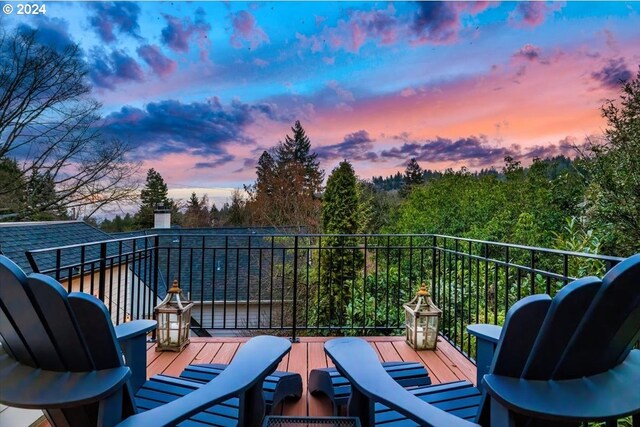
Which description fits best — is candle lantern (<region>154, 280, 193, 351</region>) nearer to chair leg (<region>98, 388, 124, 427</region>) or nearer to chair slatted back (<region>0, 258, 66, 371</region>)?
chair slatted back (<region>0, 258, 66, 371</region>)

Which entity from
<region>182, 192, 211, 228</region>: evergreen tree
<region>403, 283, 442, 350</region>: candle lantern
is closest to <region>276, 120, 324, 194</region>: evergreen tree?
<region>182, 192, 211, 228</region>: evergreen tree

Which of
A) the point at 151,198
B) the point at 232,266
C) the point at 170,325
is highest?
the point at 151,198

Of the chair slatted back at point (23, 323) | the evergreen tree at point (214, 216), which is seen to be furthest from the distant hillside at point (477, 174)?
the chair slatted back at point (23, 323)

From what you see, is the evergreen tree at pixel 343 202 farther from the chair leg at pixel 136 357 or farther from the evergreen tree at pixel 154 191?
the evergreen tree at pixel 154 191

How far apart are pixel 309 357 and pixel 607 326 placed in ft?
7.98

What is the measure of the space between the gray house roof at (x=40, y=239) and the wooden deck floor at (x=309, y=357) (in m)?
4.36

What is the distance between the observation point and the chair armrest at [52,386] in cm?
90

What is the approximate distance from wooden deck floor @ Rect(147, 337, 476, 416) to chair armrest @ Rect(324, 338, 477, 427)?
3.21 feet

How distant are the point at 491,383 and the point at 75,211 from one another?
12.3m

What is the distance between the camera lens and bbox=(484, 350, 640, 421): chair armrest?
850mm

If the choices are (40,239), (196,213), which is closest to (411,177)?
(196,213)

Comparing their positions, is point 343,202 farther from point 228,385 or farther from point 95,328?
point 95,328

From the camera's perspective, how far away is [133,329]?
1.58 meters

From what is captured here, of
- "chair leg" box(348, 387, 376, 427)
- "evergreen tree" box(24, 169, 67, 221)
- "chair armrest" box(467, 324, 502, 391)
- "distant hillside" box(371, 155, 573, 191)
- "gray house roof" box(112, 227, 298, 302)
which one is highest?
"distant hillside" box(371, 155, 573, 191)
